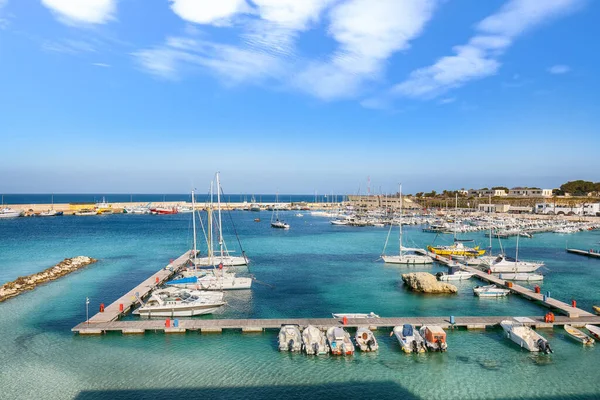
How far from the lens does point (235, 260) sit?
167ft

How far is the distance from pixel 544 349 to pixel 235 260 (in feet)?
116

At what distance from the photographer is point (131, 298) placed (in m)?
32.9

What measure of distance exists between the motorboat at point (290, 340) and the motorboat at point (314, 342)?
315 millimetres

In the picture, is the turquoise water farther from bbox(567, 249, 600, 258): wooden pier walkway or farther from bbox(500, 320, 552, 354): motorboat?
bbox(567, 249, 600, 258): wooden pier walkway

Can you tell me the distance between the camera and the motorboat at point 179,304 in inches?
1160

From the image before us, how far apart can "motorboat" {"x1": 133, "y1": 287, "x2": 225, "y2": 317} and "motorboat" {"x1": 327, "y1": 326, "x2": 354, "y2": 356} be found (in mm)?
10693

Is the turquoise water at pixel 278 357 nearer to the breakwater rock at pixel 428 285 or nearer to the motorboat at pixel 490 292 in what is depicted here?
the motorboat at pixel 490 292

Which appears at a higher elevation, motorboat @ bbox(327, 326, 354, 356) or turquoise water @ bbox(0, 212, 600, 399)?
motorboat @ bbox(327, 326, 354, 356)

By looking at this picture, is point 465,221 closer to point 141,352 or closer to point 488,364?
point 488,364

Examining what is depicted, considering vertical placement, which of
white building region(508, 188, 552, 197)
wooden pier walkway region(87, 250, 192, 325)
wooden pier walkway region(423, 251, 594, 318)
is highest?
white building region(508, 188, 552, 197)

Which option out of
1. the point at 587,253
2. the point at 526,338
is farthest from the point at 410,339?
the point at 587,253

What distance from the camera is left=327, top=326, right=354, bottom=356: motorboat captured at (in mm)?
22969

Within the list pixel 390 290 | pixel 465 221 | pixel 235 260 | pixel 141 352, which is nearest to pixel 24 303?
pixel 141 352

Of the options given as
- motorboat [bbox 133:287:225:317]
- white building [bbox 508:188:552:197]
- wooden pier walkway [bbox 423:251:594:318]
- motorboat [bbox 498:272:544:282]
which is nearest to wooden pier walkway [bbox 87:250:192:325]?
motorboat [bbox 133:287:225:317]
